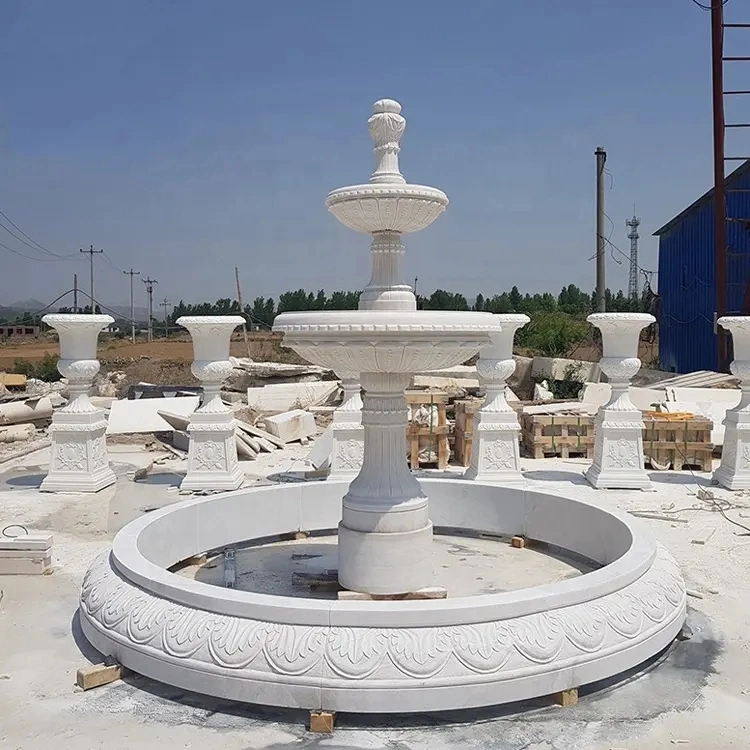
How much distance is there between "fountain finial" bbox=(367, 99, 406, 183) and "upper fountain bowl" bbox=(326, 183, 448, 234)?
257 millimetres

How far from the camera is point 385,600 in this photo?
4.18 metres

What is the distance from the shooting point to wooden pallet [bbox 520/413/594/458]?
998 centimetres

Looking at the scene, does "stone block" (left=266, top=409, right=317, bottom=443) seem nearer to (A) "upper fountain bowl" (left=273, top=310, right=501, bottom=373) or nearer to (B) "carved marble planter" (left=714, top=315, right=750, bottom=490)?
(B) "carved marble planter" (left=714, top=315, right=750, bottom=490)

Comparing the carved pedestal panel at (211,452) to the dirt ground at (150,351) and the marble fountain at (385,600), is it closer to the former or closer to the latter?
the marble fountain at (385,600)

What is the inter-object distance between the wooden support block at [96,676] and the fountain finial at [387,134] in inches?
115

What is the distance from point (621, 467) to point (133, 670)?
585 centimetres

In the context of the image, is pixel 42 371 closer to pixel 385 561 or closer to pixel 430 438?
pixel 430 438

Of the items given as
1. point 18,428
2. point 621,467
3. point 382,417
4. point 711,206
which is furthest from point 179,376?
point 382,417

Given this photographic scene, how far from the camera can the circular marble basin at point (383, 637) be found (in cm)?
314

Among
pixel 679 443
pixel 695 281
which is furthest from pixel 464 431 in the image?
pixel 695 281

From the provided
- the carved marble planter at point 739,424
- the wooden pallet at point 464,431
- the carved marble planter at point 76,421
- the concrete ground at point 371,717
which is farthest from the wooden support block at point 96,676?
the carved marble planter at point 739,424

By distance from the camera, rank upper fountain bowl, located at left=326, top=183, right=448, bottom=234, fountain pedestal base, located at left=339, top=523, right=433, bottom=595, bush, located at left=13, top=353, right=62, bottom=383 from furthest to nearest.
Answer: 1. bush, located at left=13, top=353, right=62, bottom=383
2. upper fountain bowl, located at left=326, top=183, right=448, bottom=234
3. fountain pedestal base, located at left=339, top=523, right=433, bottom=595

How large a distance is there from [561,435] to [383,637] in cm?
722

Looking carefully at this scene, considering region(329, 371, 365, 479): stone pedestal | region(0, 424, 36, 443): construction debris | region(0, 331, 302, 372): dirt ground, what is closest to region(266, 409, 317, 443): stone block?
region(329, 371, 365, 479): stone pedestal
